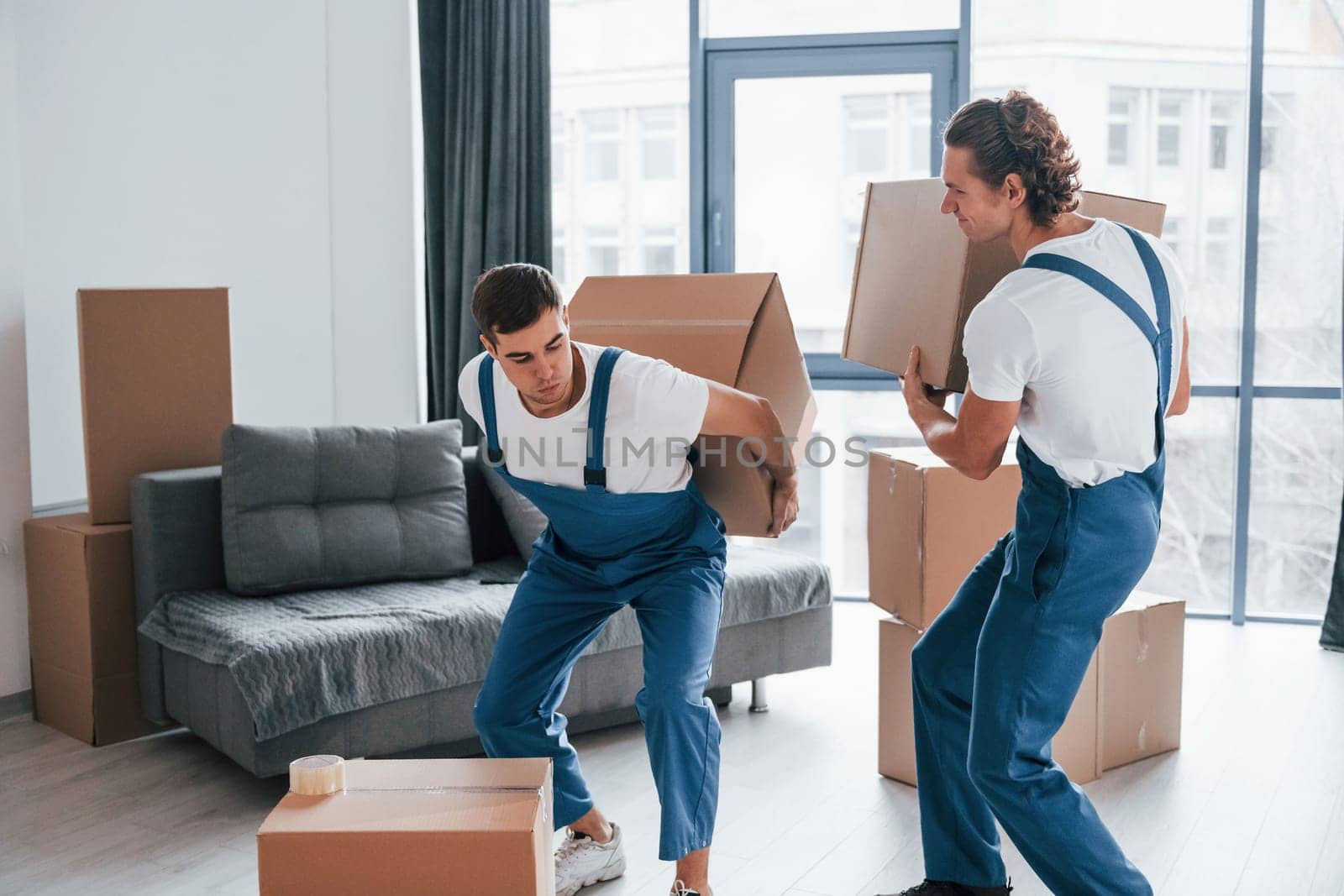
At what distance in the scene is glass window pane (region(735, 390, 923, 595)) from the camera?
4.60 m

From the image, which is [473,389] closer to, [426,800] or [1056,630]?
[426,800]

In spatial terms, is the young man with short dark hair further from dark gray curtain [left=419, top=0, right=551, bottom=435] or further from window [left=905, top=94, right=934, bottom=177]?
window [left=905, top=94, right=934, bottom=177]

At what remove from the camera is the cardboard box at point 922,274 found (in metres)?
2.05

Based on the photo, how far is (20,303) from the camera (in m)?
3.24

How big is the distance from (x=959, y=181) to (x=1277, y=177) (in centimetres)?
297

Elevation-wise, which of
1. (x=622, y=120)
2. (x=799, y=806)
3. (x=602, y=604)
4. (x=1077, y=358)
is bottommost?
(x=799, y=806)

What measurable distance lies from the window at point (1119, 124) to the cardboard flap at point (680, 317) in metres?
2.50

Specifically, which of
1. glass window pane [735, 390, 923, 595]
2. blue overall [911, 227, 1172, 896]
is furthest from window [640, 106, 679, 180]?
blue overall [911, 227, 1172, 896]

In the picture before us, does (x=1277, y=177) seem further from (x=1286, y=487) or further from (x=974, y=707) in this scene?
(x=974, y=707)

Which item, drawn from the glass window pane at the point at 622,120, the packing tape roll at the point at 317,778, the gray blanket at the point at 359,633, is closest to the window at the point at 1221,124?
the glass window pane at the point at 622,120

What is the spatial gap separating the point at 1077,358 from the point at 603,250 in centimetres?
328

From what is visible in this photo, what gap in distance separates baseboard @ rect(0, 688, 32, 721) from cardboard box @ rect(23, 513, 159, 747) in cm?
11

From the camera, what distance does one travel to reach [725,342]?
91.1 inches

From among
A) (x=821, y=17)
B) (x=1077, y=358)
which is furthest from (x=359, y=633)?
(x=821, y=17)
